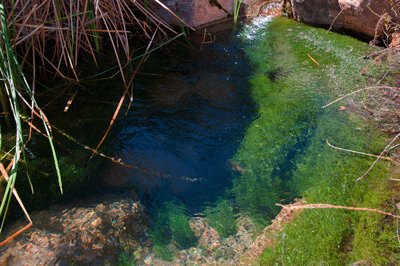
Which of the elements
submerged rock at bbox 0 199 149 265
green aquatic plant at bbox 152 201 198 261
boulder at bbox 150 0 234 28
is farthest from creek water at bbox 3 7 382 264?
boulder at bbox 150 0 234 28

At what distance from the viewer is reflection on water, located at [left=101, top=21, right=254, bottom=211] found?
175cm

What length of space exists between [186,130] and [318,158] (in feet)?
3.11

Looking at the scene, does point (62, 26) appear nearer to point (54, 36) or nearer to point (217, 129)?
point (54, 36)

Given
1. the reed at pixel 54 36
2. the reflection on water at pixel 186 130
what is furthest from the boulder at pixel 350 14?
the reed at pixel 54 36

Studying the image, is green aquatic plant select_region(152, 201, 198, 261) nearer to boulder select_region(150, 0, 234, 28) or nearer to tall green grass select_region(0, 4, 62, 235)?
A: tall green grass select_region(0, 4, 62, 235)

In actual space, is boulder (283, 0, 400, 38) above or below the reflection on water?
above

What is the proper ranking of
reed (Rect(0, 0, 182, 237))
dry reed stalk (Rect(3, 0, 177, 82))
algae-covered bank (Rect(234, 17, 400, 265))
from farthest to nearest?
dry reed stalk (Rect(3, 0, 177, 82)), reed (Rect(0, 0, 182, 237)), algae-covered bank (Rect(234, 17, 400, 265))

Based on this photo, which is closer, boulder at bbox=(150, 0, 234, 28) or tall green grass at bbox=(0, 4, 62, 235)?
tall green grass at bbox=(0, 4, 62, 235)

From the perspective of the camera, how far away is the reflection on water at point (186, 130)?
1.75 metres

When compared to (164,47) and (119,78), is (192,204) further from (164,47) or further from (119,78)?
(164,47)

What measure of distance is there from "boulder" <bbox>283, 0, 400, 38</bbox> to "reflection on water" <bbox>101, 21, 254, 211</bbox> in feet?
3.91

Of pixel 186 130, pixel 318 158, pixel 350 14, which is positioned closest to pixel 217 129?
pixel 186 130

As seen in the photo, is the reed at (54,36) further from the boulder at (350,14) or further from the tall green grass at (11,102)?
the boulder at (350,14)

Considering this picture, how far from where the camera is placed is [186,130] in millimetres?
2168
